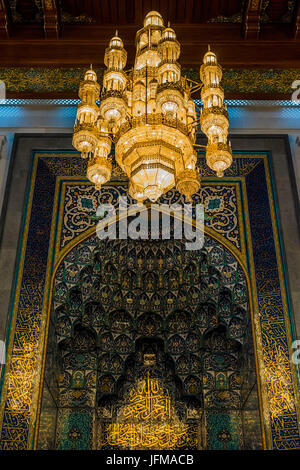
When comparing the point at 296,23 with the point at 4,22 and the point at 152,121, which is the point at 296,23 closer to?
the point at 152,121

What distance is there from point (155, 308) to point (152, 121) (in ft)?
9.52

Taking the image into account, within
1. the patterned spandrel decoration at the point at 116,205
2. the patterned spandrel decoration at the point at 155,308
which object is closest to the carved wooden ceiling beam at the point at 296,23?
the patterned spandrel decoration at the point at 155,308

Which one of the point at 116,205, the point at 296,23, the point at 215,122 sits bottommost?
the point at 215,122

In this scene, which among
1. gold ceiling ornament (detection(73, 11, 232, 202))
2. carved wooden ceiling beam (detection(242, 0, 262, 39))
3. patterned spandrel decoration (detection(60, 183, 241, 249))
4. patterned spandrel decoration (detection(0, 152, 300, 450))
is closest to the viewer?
gold ceiling ornament (detection(73, 11, 232, 202))

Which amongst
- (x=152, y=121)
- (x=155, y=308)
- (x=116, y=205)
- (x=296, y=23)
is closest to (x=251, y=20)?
(x=296, y=23)

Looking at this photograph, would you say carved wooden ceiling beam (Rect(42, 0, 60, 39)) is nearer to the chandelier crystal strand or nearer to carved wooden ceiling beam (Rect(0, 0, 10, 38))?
carved wooden ceiling beam (Rect(0, 0, 10, 38))

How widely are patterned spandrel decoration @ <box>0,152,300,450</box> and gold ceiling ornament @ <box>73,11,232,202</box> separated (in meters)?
1.32

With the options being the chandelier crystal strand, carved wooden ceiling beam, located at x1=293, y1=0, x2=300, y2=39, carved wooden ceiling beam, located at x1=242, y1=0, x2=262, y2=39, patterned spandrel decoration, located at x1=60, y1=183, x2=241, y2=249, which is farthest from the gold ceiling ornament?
carved wooden ceiling beam, located at x1=293, y1=0, x2=300, y2=39

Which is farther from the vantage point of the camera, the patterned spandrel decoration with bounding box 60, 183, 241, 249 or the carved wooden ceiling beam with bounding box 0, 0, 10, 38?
the carved wooden ceiling beam with bounding box 0, 0, 10, 38

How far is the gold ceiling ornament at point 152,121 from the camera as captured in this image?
3.30 m

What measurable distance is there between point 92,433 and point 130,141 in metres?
3.30

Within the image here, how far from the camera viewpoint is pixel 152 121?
3385 millimetres

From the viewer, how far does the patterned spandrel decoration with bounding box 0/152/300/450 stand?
A: 3992 millimetres

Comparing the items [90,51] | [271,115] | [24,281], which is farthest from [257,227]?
Result: [90,51]
